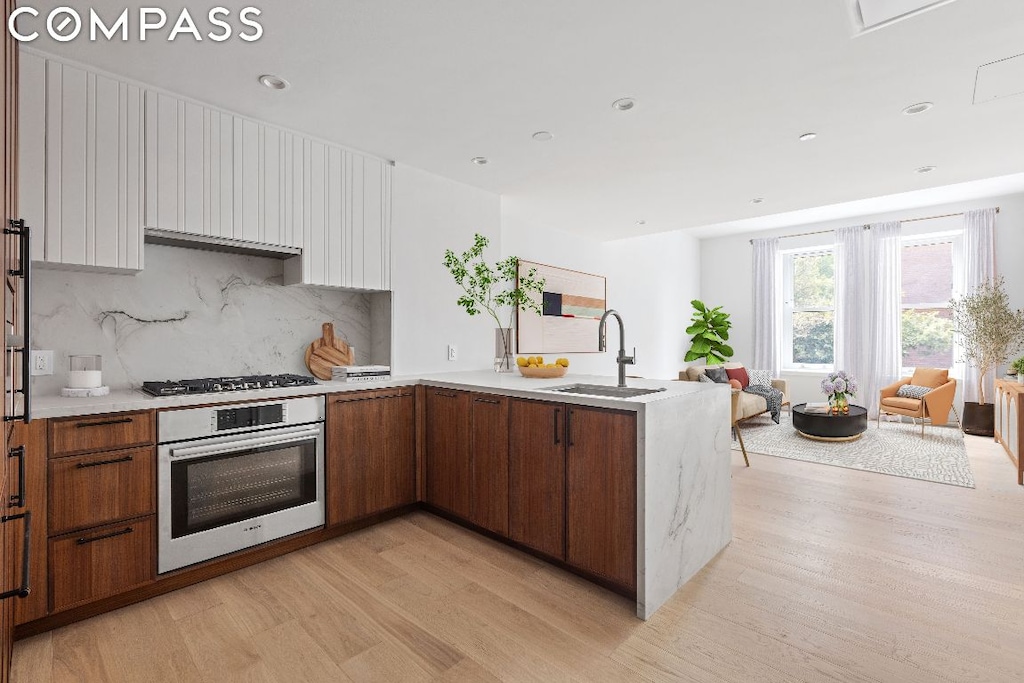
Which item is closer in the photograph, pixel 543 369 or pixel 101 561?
pixel 101 561

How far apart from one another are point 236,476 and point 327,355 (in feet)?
3.28

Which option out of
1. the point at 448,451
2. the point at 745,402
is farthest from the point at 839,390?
the point at 448,451

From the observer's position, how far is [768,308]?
7617 mm

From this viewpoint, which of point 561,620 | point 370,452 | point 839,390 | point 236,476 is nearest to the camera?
point 561,620

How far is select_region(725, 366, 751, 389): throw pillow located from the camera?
259 inches

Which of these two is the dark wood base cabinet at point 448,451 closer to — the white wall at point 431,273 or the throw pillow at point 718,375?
the white wall at point 431,273

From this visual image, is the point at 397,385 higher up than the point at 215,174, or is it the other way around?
the point at 215,174

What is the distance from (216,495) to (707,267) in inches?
315

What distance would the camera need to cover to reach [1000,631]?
6.19 feet

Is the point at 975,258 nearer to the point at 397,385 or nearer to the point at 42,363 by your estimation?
the point at 397,385

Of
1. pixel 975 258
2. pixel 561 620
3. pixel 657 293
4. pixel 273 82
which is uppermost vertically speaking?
pixel 273 82

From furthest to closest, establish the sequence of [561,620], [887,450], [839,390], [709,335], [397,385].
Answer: [709,335], [839,390], [887,450], [397,385], [561,620]

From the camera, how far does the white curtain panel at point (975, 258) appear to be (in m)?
5.85

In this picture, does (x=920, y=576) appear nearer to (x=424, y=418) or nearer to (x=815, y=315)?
(x=424, y=418)
